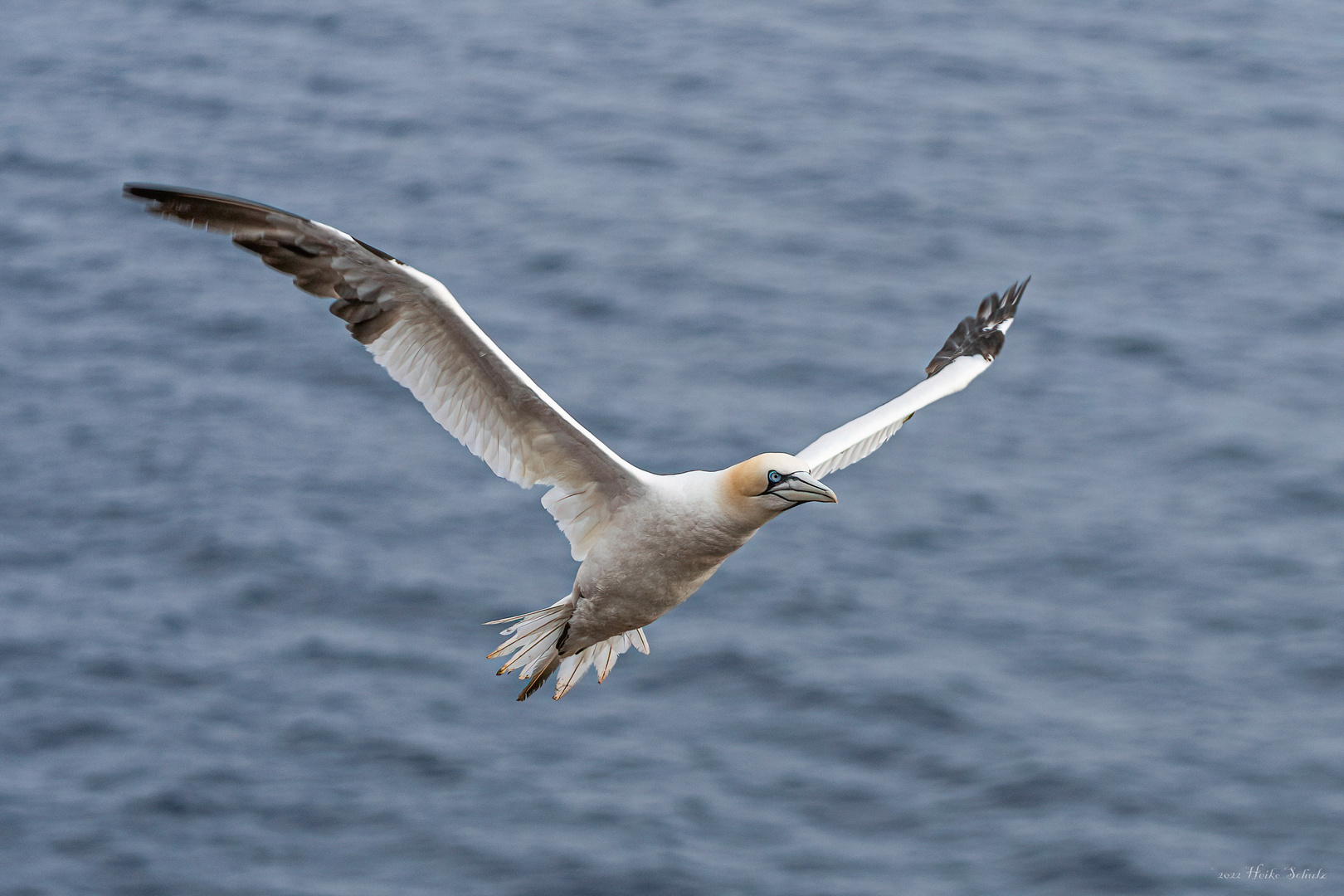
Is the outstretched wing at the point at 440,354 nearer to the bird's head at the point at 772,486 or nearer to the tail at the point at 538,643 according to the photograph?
the tail at the point at 538,643

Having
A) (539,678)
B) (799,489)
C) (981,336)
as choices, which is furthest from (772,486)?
(981,336)

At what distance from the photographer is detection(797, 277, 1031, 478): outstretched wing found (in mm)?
16297

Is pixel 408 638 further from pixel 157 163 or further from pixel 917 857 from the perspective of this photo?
pixel 157 163

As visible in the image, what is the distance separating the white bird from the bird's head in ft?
0.03

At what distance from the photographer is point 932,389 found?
17266 mm

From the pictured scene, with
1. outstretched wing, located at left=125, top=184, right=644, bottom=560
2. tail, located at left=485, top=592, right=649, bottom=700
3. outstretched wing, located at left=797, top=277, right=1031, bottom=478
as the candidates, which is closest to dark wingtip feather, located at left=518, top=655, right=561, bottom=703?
tail, located at left=485, top=592, right=649, bottom=700

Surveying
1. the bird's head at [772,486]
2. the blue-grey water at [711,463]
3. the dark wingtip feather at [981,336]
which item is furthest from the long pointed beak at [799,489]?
the blue-grey water at [711,463]

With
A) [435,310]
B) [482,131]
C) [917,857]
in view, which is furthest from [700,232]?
[435,310]

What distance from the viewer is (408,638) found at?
122ft

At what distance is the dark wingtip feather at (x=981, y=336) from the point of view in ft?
61.3

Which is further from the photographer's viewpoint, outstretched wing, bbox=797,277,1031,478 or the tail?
outstretched wing, bbox=797,277,1031,478

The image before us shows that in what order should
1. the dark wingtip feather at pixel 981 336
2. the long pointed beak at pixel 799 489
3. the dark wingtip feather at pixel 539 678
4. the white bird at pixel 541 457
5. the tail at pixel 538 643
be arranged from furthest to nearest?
the dark wingtip feather at pixel 981 336 → the dark wingtip feather at pixel 539 678 → the tail at pixel 538 643 → the white bird at pixel 541 457 → the long pointed beak at pixel 799 489

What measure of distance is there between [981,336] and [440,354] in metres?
6.36

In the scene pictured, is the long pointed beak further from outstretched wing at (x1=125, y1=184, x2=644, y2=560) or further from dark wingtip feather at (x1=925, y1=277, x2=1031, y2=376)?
dark wingtip feather at (x1=925, y1=277, x2=1031, y2=376)
